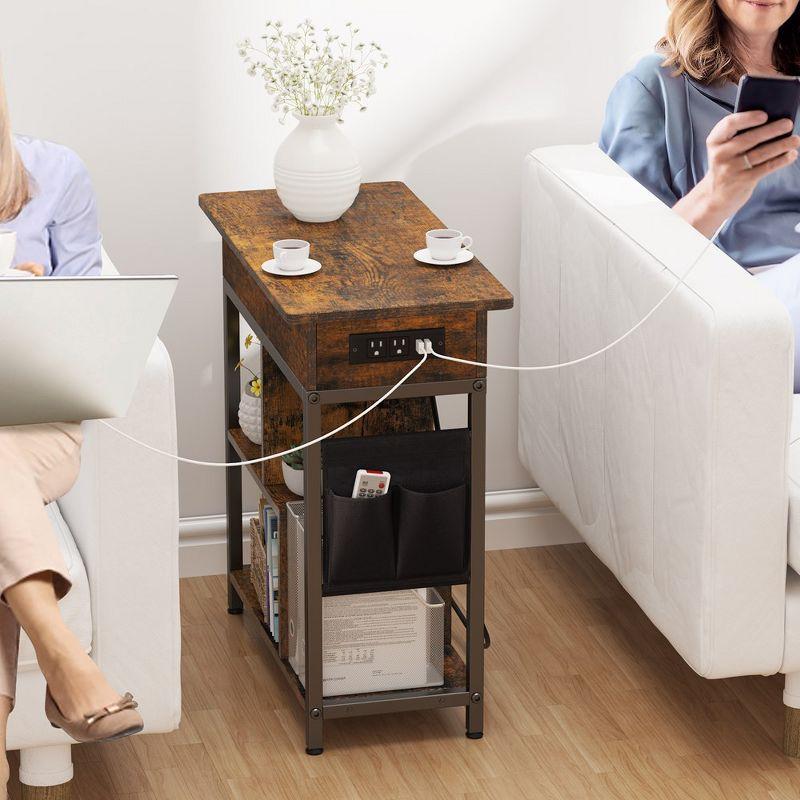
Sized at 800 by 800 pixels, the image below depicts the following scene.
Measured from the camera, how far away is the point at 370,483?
2.44 m

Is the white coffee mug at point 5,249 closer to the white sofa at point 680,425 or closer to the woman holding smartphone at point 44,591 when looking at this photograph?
the woman holding smartphone at point 44,591

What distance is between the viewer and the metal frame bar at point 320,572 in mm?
2396

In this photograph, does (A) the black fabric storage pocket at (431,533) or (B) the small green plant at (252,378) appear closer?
(A) the black fabric storage pocket at (431,533)

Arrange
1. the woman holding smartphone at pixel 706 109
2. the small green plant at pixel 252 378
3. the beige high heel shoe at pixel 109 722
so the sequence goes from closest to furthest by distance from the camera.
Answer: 1. the beige high heel shoe at pixel 109 722
2. the small green plant at pixel 252 378
3. the woman holding smartphone at pixel 706 109

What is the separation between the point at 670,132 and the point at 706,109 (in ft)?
0.27

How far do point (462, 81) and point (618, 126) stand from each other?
330 mm

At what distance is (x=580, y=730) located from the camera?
8.70 feet

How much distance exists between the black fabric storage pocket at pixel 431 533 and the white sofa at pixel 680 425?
329 millimetres

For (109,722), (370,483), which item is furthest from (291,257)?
(109,722)

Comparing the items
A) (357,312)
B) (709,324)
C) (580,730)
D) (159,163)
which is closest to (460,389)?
(357,312)

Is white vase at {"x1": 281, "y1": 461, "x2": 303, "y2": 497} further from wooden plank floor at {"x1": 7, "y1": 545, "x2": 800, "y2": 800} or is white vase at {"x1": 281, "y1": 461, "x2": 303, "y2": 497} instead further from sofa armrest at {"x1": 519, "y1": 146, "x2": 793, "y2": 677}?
sofa armrest at {"x1": 519, "y1": 146, "x2": 793, "y2": 677}

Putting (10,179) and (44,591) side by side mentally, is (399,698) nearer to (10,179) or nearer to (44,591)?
(44,591)

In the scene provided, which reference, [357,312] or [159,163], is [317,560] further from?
Answer: [159,163]

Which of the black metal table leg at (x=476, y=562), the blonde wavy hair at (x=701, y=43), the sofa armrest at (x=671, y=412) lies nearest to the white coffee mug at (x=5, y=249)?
the black metal table leg at (x=476, y=562)
